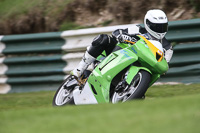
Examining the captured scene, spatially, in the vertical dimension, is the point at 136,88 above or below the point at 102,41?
below

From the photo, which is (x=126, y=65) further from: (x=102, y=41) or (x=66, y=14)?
(x=66, y=14)

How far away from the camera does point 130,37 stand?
5723 mm

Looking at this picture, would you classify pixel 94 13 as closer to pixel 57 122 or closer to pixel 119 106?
pixel 119 106

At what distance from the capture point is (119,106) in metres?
4.11

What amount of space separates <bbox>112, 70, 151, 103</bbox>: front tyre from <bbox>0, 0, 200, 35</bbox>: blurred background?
11.6 ft

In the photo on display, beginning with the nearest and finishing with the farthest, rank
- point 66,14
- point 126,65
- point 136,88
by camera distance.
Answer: point 136,88 → point 126,65 → point 66,14

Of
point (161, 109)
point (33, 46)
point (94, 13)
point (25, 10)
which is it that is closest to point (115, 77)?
point (161, 109)

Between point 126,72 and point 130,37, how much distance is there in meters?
0.53

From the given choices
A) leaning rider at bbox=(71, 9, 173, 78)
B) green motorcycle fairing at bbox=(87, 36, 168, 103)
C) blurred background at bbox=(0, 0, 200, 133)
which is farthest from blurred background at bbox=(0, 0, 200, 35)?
green motorcycle fairing at bbox=(87, 36, 168, 103)

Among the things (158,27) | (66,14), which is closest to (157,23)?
(158,27)

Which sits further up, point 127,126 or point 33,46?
point 127,126

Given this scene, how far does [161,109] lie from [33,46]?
497 centimetres

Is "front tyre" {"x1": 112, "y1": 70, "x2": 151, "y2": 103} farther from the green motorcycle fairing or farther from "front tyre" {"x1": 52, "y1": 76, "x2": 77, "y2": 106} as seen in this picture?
"front tyre" {"x1": 52, "y1": 76, "x2": 77, "y2": 106}

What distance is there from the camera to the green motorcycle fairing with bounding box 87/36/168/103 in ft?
17.7
